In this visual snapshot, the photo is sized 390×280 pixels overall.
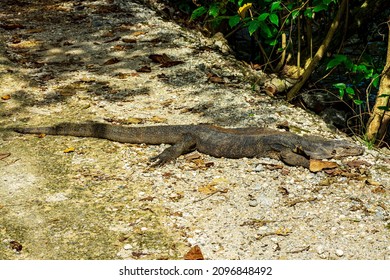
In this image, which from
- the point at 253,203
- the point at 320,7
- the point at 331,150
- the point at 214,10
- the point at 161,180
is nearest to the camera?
the point at 253,203

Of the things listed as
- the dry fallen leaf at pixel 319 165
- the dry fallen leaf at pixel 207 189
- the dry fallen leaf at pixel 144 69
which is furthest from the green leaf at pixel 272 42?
the dry fallen leaf at pixel 207 189

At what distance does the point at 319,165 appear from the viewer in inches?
190

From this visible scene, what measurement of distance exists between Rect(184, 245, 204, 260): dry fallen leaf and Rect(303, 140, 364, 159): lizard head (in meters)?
1.67

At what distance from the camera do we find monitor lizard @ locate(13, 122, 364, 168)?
16.3ft

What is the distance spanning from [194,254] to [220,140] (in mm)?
1621

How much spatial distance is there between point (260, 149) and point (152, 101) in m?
1.84

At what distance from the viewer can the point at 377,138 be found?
6078mm

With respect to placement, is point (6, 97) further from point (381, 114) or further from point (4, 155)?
point (381, 114)

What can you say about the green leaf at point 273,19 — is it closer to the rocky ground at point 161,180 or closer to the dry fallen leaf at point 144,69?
the rocky ground at point 161,180

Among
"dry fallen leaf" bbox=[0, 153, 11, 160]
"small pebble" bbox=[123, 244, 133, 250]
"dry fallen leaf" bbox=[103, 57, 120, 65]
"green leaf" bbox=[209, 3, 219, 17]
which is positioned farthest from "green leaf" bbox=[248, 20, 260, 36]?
"dry fallen leaf" bbox=[103, 57, 120, 65]

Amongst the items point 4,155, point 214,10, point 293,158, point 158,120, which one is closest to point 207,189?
point 293,158

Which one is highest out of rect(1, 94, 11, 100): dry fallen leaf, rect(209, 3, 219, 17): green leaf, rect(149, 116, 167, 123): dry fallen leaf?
rect(209, 3, 219, 17): green leaf

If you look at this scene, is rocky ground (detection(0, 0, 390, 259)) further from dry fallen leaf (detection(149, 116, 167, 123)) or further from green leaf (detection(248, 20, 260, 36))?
green leaf (detection(248, 20, 260, 36))

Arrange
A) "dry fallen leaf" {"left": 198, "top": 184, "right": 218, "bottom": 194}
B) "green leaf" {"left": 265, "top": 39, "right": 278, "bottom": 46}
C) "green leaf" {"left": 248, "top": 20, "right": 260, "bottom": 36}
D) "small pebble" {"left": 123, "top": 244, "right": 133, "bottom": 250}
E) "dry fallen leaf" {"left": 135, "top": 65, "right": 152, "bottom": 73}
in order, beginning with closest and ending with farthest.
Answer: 1. "small pebble" {"left": 123, "top": 244, "right": 133, "bottom": 250}
2. "dry fallen leaf" {"left": 198, "top": 184, "right": 218, "bottom": 194}
3. "green leaf" {"left": 248, "top": 20, "right": 260, "bottom": 36}
4. "green leaf" {"left": 265, "top": 39, "right": 278, "bottom": 46}
5. "dry fallen leaf" {"left": 135, "top": 65, "right": 152, "bottom": 73}
